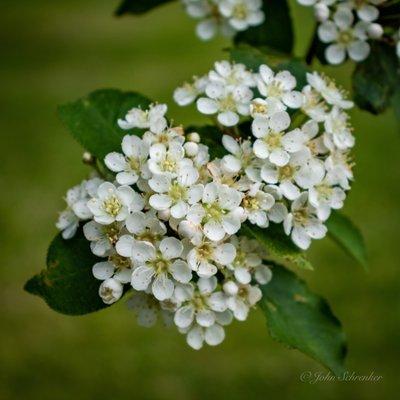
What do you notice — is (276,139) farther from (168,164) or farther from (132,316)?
(132,316)

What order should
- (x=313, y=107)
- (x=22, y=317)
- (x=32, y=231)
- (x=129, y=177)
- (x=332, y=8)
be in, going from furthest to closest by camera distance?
(x=32, y=231) < (x=22, y=317) < (x=332, y=8) < (x=313, y=107) < (x=129, y=177)

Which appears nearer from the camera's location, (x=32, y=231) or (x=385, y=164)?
(x=32, y=231)

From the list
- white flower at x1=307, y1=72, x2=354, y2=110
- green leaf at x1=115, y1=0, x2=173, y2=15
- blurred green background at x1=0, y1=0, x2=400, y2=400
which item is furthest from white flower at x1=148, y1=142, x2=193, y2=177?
blurred green background at x1=0, y1=0, x2=400, y2=400


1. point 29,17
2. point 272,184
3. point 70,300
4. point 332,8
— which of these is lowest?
point 29,17

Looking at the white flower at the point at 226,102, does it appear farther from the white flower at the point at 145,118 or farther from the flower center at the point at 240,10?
the flower center at the point at 240,10

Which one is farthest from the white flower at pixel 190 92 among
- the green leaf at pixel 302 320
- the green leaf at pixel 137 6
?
the green leaf at pixel 137 6

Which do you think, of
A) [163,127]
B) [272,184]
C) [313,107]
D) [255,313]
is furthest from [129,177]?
[255,313]

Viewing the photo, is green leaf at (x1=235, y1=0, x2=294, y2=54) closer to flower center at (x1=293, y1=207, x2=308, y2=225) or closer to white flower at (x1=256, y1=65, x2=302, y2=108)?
white flower at (x1=256, y1=65, x2=302, y2=108)

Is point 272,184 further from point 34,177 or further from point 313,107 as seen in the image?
point 34,177
